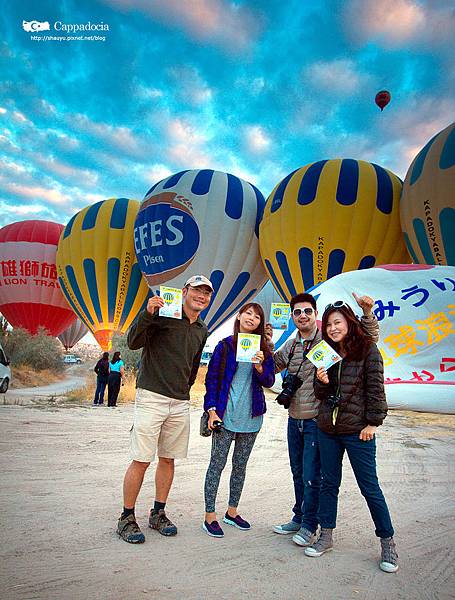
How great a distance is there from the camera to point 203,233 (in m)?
12.7

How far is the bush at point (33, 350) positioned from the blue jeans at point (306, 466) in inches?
697

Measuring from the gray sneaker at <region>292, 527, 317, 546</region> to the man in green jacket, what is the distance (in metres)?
0.73

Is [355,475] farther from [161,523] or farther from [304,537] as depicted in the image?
[161,523]

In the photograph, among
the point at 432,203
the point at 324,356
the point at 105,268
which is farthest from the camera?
the point at 105,268

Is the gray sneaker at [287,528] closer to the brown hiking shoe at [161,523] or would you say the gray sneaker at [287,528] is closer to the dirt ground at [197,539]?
the dirt ground at [197,539]

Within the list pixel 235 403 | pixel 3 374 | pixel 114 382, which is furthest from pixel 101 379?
pixel 235 403

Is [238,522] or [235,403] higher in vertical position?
[235,403]

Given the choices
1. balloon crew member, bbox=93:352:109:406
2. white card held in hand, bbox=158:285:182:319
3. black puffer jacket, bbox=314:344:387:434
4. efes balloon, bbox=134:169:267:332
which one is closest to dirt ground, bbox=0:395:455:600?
black puffer jacket, bbox=314:344:387:434

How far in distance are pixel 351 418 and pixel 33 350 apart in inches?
737

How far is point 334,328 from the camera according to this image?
2.48 m

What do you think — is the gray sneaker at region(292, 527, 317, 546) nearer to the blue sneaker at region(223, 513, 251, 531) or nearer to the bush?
the blue sneaker at region(223, 513, 251, 531)

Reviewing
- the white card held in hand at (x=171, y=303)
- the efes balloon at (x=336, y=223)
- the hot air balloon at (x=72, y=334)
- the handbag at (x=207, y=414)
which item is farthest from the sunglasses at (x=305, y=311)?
the hot air balloon at (x=72, y=334)

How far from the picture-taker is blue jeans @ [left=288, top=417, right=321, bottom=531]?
2551 mm

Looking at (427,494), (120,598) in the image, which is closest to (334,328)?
(120,598)
